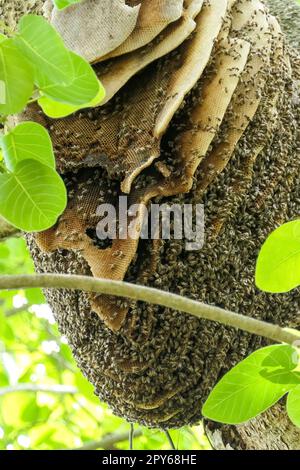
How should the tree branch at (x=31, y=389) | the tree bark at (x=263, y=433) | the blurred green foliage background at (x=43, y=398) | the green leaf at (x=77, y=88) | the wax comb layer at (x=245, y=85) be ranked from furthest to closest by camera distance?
the blurred green foliage background at (x=43, y=398) < the tree branch at (x=31, y=389) < the tree bark at (x=263, y=433) < the wax comb layer at (x=245, y=85) < the green leaf at (x=77, y=88)

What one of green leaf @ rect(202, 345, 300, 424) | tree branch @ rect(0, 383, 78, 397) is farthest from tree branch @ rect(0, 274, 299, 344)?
tree branch @ rect(0, 383, 78, 397)

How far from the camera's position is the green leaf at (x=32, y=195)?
1.03 m

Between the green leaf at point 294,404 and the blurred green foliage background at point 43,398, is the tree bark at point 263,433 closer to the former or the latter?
the green leaf at point 294,404

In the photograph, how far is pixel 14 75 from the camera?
938 mm

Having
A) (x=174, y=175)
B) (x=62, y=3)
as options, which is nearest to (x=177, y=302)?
(x=174, y=175)

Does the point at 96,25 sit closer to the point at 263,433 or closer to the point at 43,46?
the point at 43,46

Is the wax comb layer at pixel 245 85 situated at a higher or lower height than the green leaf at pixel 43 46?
lower

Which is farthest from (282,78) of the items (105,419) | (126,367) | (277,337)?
(105,419)

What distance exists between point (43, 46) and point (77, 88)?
0.23ft

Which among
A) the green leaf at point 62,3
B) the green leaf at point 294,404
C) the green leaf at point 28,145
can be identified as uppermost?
the green leaf at point 62,3

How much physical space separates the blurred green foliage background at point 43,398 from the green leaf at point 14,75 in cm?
186

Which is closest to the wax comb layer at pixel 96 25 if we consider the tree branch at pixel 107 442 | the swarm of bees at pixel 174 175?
the swarm of bees at pixel 174 175

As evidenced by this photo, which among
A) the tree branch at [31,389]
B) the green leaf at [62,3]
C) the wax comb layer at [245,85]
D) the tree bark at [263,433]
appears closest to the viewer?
the green leaf at [62,3]

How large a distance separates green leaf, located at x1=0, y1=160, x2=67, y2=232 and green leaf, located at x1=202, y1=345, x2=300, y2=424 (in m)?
0.31
